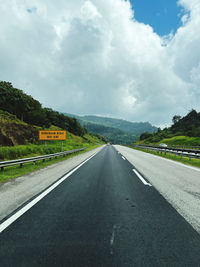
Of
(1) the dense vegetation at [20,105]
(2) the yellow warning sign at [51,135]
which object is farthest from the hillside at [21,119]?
(2) the yellow warning sign at [51,135]

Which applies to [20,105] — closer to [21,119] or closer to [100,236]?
[21,119]

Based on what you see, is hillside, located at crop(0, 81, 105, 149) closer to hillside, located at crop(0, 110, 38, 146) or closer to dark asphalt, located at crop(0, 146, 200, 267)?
hillside, located at crop(0, 110, 38, 146)

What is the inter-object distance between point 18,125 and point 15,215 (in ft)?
104

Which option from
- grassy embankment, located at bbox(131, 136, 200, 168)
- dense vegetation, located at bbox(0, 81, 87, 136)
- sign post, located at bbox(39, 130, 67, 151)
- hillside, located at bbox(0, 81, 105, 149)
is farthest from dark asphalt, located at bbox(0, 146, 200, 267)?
dense vegetation, located at bbox(0, 81, 87, 136)

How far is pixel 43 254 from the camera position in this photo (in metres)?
2.12

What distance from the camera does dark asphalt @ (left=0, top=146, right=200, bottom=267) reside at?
80.0 inches

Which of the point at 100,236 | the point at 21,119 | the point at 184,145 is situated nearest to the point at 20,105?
the point at 21,119

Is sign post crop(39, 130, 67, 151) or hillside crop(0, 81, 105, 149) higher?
hillside crop(0, 81, 105, 149)

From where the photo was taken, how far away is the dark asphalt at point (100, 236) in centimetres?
203

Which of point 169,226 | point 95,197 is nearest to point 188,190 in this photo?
point 169,226

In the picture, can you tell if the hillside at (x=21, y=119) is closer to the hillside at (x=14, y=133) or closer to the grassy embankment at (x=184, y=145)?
the hillside at (x=14, y=133)

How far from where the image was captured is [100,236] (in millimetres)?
2523

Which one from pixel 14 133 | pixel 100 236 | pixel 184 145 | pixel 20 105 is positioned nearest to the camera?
pixel 100 236

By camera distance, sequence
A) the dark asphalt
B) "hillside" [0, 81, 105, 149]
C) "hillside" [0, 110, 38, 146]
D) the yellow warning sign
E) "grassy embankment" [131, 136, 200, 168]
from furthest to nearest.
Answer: "hillside" [0, 81, 105, 149]
"hillside" [0, 110, 38, 146]
the yellow warning sign
"grassy embankment" [131, 136, 200, 168]
the dark asphalt
